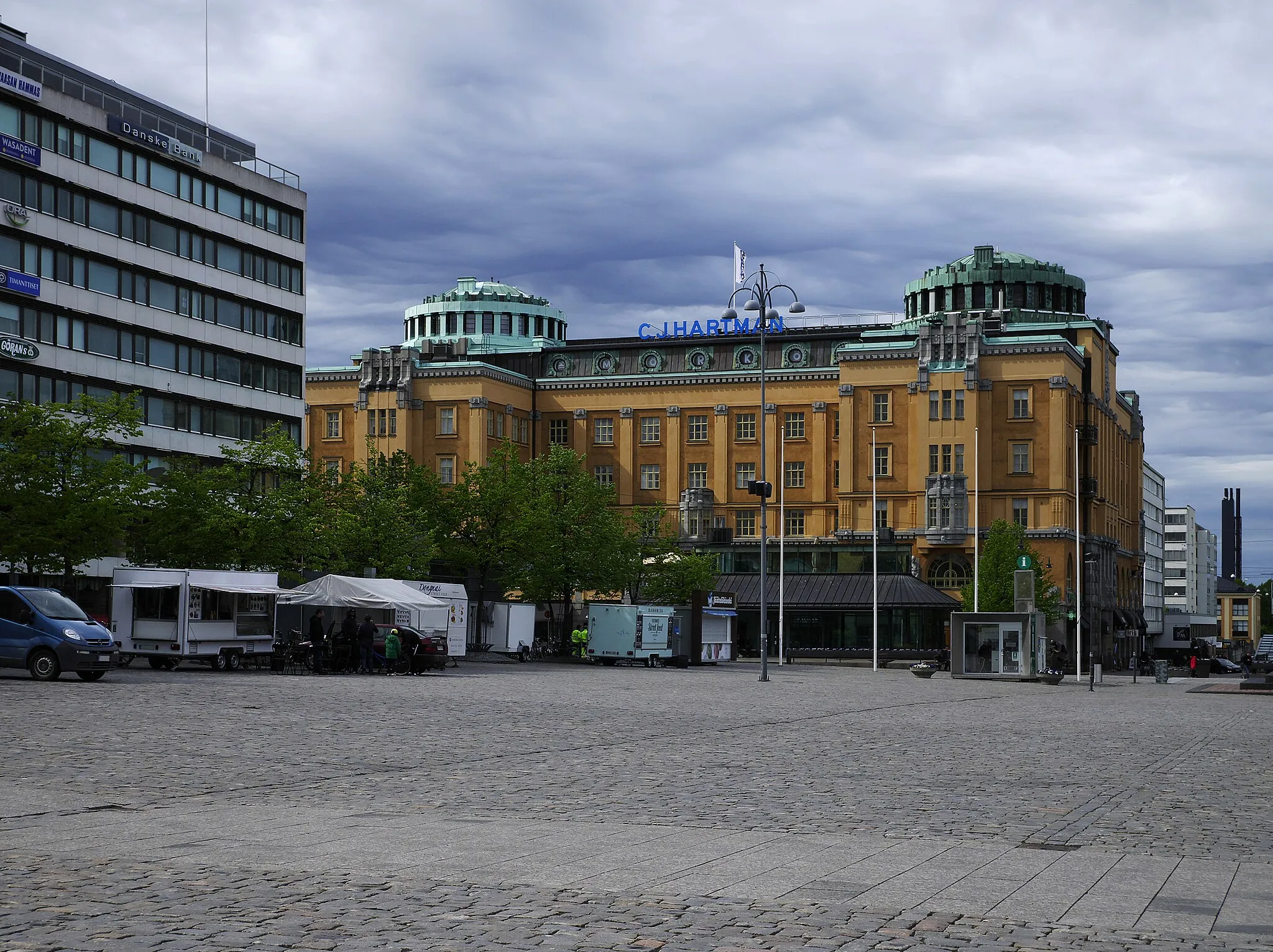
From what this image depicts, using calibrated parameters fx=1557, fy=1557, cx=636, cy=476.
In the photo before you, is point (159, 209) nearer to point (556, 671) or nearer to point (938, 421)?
point (556, 671)

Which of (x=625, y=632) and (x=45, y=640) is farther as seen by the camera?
(x=625, y=632)

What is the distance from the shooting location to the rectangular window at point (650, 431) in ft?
389

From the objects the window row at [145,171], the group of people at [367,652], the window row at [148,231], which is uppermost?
the window row at [145,171]

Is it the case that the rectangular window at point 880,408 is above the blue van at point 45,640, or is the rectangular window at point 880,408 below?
above

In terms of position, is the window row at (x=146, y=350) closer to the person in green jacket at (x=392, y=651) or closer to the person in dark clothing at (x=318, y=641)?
the person in dark clothing at (x=318, y=641)

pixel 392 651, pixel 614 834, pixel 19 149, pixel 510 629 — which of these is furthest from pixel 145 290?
pixel 614 834

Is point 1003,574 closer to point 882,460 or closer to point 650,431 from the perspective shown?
point 882,460

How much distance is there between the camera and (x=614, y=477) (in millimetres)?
118938

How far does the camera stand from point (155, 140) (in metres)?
72.8

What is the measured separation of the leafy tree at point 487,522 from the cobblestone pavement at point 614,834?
145 ft

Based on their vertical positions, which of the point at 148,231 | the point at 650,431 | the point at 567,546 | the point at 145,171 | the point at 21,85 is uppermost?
the point at 21,85

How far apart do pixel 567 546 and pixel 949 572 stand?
40.3m

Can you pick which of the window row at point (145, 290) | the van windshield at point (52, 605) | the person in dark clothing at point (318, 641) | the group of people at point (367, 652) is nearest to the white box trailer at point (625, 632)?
the group of people at point (367, 652)

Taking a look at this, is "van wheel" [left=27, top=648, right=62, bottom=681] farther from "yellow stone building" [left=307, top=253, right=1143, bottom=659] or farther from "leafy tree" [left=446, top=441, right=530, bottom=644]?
"yellow stone building" [left=307, top=253, right=1143, bottom=659]
